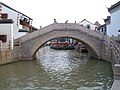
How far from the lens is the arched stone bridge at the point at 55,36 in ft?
75.9

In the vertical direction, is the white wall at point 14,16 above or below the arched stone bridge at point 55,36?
above

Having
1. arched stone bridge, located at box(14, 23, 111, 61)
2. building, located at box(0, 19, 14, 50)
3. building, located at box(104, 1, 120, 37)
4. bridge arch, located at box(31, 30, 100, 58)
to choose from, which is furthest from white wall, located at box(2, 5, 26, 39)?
building, located at box(104, 1, 120, 37)

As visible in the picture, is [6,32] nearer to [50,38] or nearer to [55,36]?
[50,38]

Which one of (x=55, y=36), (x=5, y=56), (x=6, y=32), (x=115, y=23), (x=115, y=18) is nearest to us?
(x=5, y=56)

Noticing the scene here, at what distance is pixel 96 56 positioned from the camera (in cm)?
2445

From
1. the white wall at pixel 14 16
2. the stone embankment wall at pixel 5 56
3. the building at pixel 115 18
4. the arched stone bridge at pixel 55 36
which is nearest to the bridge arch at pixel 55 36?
the arched stone bridge at pixel 55 36

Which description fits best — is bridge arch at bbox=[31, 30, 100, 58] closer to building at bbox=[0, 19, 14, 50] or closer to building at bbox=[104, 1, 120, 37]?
building at bbox=[104, 1, 120, 37]

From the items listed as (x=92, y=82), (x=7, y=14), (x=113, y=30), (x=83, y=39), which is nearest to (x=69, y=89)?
(x=92, y=82)

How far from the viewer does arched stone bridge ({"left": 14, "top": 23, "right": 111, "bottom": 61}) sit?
23125mm

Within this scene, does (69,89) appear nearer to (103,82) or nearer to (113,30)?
(103,82)

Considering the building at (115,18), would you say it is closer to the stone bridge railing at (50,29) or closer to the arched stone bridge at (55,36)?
the arched stone bridge at (55,36)

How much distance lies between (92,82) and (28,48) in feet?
39.9

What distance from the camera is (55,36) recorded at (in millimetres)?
23391

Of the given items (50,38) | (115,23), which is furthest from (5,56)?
(115,23)
